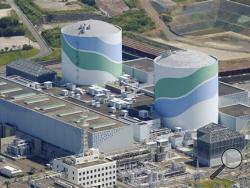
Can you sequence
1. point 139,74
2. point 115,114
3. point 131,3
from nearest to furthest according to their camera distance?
point 115,114 < point 139,74 < point 131,3

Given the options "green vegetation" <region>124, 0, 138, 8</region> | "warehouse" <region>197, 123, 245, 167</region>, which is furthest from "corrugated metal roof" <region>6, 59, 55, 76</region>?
"green vegetation" <region>124, 0, 138, 8</region>

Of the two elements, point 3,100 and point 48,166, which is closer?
point 48,166

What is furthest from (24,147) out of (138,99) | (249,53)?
(249,53)

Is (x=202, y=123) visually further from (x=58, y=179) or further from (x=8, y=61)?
(x=8, y=61)

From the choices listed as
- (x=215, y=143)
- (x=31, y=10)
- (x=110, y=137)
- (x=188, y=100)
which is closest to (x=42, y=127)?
(x=110, y=137)

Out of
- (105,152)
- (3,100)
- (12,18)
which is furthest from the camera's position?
(12,18)

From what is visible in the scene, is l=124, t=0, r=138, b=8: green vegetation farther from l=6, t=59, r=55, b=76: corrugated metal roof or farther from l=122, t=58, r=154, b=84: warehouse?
l=6, t=59, r=55, b=76: corrugated metal roof

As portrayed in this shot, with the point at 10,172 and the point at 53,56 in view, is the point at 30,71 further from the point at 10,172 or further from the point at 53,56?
the point at 10,172
